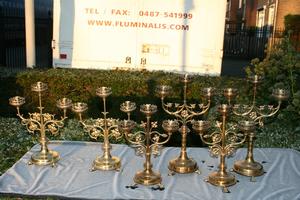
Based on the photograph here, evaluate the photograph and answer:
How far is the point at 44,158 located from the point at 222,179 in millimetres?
1964

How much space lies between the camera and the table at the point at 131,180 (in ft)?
12.0

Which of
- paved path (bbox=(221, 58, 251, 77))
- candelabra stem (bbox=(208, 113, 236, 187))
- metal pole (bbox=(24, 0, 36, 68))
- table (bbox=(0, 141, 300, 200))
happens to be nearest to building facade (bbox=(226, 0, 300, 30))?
paved path (bbox=(221, 58, 251, 77))

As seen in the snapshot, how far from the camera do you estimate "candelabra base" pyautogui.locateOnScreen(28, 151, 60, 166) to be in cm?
428

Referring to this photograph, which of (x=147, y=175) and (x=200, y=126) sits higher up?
(x=200, y=126)

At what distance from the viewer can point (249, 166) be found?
162 inches

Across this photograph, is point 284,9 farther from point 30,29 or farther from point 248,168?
point 248,168

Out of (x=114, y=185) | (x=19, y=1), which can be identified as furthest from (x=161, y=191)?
(x=19, y=1)

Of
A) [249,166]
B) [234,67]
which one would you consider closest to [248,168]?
[249,166]

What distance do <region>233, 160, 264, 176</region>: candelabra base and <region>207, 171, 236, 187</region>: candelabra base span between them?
23cm

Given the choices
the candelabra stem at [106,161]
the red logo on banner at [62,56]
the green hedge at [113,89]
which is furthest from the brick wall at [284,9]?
the candelabra stem at [106,161]

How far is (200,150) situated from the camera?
482cm

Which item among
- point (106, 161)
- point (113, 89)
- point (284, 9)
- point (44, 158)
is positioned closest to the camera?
point (106, 161)

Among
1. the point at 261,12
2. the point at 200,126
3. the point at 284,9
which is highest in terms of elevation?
the point at 261,12

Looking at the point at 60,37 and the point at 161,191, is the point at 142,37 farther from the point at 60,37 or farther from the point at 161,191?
the point at 161,191
